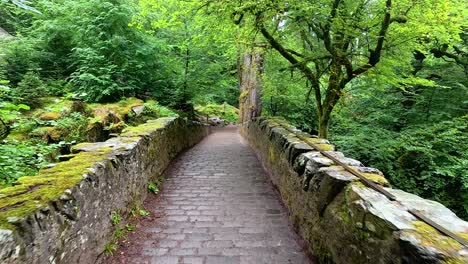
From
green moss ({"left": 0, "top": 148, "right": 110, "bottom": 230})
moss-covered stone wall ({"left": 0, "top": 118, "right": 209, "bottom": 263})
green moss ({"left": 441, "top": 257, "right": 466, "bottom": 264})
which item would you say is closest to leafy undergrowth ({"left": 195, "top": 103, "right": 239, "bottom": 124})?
moss-covered stone wall ({"left": 0, "top": 118, "right": 209, "bottom": 263})

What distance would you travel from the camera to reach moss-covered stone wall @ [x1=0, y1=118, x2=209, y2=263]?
1.82 m

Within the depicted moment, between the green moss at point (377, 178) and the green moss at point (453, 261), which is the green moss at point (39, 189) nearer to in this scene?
the green moss at point (453, 261)

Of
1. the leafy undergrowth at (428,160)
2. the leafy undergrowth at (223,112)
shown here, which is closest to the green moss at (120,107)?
the leafy undergrowth at (428,160)

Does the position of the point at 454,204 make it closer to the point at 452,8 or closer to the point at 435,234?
the point at 452,8

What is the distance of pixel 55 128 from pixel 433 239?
22.2 feet

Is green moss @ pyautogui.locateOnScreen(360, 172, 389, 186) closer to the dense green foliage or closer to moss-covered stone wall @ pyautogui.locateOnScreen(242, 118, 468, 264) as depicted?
moss-covered stone wall @ pyautogui.locateOnScreen(242, 118, 468, 264)

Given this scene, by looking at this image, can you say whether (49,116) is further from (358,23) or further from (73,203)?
(358,23)

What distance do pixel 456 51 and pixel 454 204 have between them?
5.74 metres

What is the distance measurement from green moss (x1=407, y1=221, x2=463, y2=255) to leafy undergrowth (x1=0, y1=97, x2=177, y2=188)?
4086 millimetres

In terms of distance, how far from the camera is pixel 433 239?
5.29 feet

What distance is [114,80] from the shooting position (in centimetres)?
911

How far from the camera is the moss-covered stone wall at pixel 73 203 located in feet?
5.96

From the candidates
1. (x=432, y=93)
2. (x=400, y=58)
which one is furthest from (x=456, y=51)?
(x=400, y=58)

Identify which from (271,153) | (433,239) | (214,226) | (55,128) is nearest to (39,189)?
(214,226)
